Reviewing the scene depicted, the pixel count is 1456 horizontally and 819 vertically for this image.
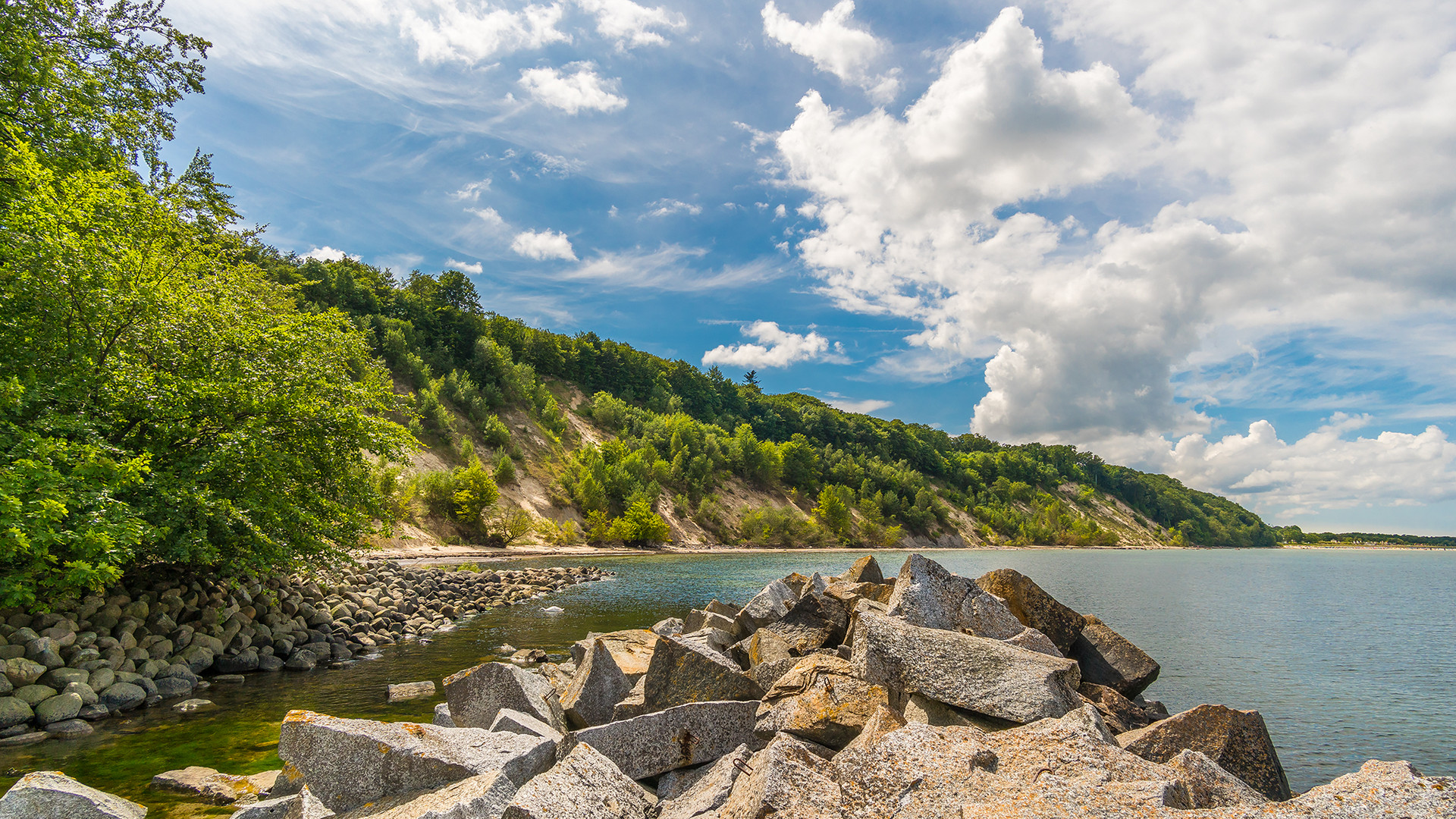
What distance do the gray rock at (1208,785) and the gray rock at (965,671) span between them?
1.33 meters

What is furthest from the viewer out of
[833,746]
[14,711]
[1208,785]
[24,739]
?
[14,711]

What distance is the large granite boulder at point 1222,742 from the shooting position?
7195mm

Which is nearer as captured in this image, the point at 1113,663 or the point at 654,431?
the point at 1113,663

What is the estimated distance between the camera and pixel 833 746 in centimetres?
716

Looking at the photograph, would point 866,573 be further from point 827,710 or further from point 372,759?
point 372,759

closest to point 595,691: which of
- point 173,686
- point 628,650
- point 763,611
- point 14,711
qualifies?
point 628,650

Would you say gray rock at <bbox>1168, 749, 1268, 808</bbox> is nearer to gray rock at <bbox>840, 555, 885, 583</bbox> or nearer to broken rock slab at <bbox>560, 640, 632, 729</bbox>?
broken rock slab at <bbox>560, 640, 632, 729</bbox>

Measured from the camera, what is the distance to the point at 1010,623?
10.6 metres

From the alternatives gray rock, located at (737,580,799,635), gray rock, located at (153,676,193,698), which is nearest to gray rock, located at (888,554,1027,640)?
gray rock, located at (737,580,799,635)

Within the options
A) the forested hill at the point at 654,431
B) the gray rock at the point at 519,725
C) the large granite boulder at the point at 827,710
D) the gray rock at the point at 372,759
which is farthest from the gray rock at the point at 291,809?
the forested hill at the point at 654,431

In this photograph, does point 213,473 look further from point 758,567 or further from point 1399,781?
point 758,567

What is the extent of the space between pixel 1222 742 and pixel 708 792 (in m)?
5.77

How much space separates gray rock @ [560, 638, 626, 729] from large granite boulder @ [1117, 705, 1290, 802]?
22.0ft

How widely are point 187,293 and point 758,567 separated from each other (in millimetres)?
50796
